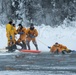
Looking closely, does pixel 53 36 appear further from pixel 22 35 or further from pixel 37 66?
pixel 37 66

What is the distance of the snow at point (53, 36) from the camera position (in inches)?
1151

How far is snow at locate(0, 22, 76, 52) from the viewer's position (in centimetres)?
2923

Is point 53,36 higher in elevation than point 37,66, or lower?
higher

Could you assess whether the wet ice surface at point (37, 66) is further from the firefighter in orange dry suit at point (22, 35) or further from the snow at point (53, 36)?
the snow at point (53, 36)

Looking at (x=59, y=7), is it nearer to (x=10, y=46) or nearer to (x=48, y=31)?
(x=48, y=31)

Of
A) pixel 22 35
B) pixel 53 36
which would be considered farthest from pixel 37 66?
pixel 53 36

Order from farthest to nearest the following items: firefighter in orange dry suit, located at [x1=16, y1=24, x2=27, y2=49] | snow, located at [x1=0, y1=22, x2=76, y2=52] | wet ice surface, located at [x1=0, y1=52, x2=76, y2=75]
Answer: snow, located at [x1=0, y1=22, x2=76, y2=52]
firefighter in orange dry suit, located at [x1=16, y1=24, x2=27, y2=49]
wet ice surface, located at [x1=0, y1=52, x2=76, y2=75]

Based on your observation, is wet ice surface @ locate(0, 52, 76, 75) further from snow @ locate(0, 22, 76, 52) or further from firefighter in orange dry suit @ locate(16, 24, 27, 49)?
snow @ locate(0, 22, 76, 52)

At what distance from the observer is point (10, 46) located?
23.9 meters

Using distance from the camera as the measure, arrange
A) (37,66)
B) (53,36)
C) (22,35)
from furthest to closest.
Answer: (53,36) < (22,35) < (37,66)

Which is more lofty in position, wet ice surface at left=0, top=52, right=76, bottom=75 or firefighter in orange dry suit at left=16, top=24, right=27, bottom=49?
firefighter in orange dry suit at left=16, top=24, right=27, bottom=49

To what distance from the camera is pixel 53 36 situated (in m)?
32.8

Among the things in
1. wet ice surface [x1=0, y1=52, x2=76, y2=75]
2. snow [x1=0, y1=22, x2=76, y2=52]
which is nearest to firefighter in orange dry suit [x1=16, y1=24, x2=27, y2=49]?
snow [x1=0, y1=22, x2=76, y2=52]

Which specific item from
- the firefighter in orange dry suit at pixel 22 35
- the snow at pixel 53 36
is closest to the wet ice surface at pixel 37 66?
the firefighter in orange dry suit at pixel 22 35
